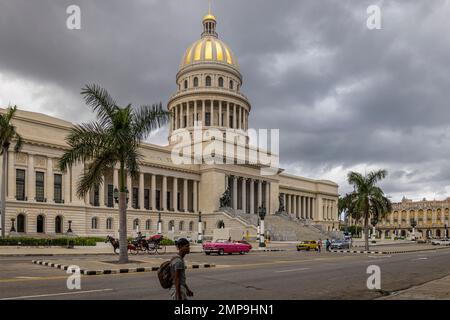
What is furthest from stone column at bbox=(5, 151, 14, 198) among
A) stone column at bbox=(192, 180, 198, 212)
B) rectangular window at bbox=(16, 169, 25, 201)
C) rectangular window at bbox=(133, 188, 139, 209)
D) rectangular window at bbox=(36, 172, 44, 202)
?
stone column at bbox=(192, 180, 198, 212)

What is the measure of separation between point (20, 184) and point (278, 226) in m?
39.9

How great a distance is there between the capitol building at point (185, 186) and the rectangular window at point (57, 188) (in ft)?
0.41

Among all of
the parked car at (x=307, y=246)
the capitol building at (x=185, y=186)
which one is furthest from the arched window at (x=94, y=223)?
the parked car at (x=307, y=246)

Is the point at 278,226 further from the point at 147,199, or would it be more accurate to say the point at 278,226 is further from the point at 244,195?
the point at 147,199

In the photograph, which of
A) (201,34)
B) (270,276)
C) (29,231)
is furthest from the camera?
(201,34)

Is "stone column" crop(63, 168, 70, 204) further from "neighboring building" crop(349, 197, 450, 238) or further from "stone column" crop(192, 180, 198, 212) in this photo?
"neighboring building" crop(349, 197, 450, 238)

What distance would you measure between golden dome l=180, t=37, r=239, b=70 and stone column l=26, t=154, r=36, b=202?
5089 cm

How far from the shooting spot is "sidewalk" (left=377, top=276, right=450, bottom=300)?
41.0 feet

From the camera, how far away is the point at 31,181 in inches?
2223

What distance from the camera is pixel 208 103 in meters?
98.2

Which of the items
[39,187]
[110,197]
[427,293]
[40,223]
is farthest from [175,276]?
[110,197]
